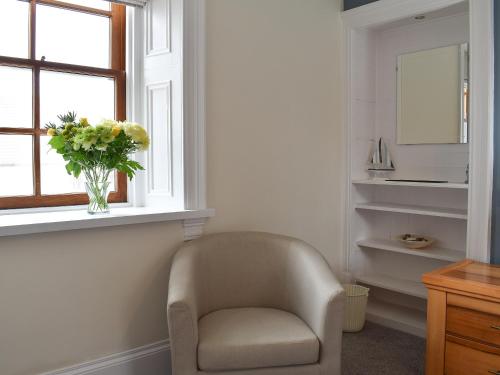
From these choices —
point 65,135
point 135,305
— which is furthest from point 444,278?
point 65,135

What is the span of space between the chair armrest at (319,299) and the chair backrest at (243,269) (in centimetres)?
7

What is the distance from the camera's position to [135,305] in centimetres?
239

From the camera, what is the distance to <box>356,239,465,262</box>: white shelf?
2.92m

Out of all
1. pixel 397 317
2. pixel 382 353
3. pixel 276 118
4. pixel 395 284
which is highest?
pixel 276 118

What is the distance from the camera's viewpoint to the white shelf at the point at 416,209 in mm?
2838

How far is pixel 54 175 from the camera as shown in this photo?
2461 mm

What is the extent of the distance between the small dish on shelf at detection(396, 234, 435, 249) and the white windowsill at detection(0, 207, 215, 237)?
1366 mm

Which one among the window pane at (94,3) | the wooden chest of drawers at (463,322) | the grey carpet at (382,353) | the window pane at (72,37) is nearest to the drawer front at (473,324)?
the wooden chest of drawers at (463,322)

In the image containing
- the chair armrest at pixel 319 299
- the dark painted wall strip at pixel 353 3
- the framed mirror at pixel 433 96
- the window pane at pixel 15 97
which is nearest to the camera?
the chair armrest at pixel 319 299

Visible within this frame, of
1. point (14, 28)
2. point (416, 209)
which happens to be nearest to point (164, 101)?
point (14, 28)

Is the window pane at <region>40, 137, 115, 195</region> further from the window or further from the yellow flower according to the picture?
the yellow flower

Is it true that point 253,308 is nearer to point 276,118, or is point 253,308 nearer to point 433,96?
point 276,118

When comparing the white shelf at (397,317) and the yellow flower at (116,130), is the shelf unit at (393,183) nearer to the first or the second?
the white shelf at (397,317)

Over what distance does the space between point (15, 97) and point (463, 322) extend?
2.40 m
